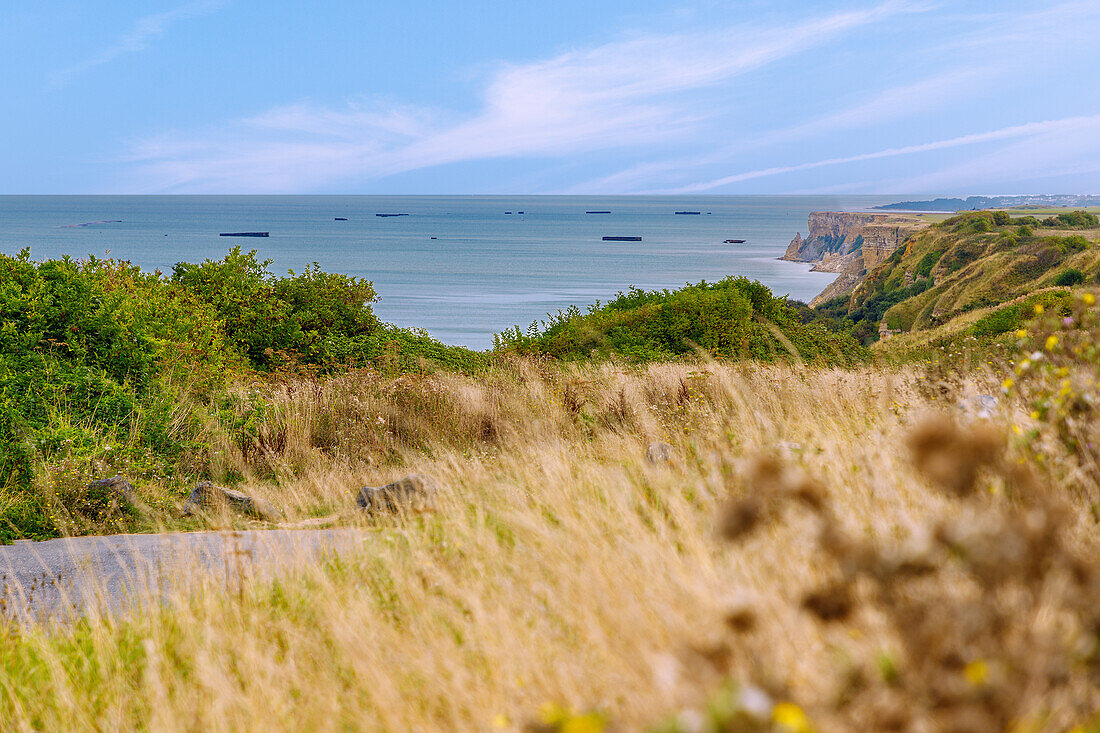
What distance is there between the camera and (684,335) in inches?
683

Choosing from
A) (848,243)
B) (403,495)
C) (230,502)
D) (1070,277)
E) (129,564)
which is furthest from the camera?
(848,243)

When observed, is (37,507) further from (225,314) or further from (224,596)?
(225,314)

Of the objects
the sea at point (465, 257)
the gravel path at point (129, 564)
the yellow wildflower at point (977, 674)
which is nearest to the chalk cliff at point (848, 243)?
the sea at point (465, 257)

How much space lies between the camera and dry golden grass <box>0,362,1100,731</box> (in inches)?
80.3

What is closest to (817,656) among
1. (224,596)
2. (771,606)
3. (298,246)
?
(771,606)

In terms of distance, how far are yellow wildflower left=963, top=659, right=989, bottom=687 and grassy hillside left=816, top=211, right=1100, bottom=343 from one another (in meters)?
29.3

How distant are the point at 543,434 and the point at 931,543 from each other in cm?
655

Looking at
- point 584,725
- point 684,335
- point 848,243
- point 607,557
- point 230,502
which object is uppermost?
point 848,243

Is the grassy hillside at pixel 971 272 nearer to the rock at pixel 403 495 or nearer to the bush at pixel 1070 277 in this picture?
the bush at pixel 1070 277

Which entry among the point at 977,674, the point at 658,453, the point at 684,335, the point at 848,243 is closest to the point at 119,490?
the point at 658,453

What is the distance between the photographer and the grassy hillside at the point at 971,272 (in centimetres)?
4712

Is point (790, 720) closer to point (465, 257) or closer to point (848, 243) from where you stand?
point (465, 257)

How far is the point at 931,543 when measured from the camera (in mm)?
1785

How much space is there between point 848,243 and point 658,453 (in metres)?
143
